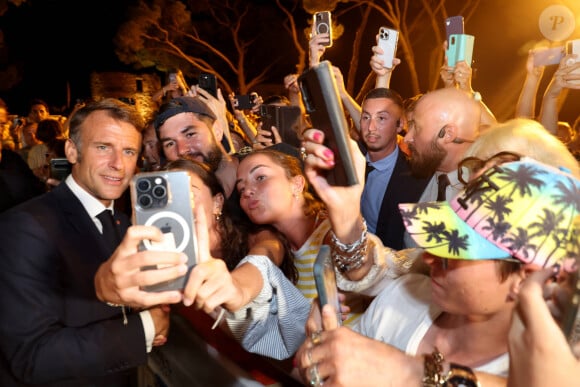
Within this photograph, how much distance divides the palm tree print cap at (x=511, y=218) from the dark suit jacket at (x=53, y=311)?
140 centimetres

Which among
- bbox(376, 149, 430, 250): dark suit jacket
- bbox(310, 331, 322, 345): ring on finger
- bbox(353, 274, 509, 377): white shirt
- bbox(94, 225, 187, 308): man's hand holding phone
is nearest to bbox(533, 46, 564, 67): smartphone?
bbox(376, 149, 430, 250): dark suit jacket

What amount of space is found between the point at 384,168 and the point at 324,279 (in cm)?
327

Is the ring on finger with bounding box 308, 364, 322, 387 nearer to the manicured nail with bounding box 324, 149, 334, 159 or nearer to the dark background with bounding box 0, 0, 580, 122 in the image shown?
the manicured nail with bounding box 324, 149, 334, 159

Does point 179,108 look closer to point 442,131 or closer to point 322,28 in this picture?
point 322,28

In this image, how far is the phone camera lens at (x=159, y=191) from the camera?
134cm

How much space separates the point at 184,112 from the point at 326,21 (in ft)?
5.51

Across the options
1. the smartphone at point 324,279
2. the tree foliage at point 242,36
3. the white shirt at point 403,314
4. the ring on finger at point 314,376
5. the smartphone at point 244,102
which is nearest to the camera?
the smartphone at point 324,279

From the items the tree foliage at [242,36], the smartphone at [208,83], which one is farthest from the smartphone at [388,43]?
the tree foliage at [242,36]

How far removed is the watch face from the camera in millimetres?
1126

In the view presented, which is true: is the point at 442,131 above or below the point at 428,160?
above

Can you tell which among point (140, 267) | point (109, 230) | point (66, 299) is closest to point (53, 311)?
point (66, 299)

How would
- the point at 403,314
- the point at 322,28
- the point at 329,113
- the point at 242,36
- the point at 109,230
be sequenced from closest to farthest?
the point at 329,113, the point at 403,314, the point at 109,230, the point at 322,28, the point at 242,36

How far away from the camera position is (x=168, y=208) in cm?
134

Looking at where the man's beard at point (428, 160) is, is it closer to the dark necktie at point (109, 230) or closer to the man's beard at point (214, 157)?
the man's beard at point (214, 157)
